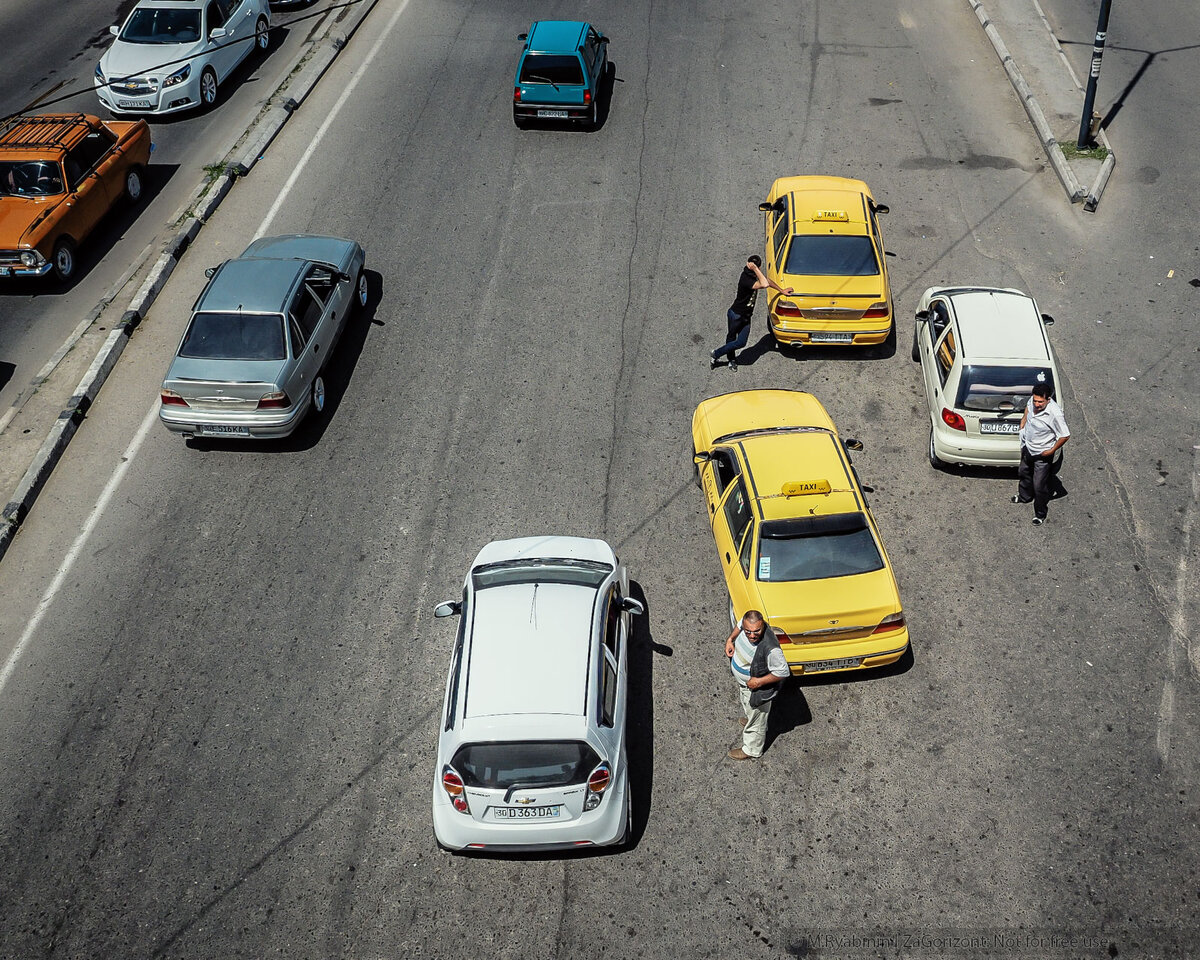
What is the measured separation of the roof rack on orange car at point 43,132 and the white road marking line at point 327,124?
131 inches

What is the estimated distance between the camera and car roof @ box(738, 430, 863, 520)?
30.9 feet

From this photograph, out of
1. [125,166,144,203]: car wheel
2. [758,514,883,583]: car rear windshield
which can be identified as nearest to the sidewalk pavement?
[125,166,144,203]: car wheel

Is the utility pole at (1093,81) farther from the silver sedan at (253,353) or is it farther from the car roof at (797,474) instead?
the silver sedan at (253,353)

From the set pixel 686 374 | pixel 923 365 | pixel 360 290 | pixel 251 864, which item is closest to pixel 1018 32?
pixel 923 365

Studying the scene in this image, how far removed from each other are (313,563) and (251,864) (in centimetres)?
348

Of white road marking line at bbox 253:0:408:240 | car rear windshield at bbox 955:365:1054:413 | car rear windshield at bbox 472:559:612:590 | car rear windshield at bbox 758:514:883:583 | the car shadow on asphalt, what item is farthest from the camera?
white road marking line at bbox 253:0:408:240

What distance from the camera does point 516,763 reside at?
7.56 meters

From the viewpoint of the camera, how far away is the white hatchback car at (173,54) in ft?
60.8

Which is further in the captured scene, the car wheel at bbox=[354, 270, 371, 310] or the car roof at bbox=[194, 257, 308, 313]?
the car wheel at bbox=[354, 270, 371, 310]

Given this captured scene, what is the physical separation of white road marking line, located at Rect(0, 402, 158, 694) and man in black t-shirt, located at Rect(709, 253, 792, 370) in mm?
7716

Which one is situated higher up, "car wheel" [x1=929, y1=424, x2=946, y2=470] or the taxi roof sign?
the taxi roof sign

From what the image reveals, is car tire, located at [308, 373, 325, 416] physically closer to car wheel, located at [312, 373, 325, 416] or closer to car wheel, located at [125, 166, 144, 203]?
→ car wheel, located at [312, 373, 325, 416]

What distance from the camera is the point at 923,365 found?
12602 millimetres

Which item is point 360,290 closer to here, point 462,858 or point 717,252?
point 717,252
